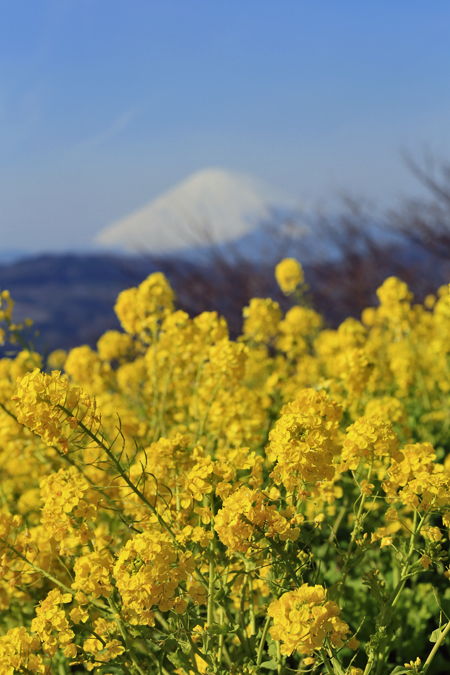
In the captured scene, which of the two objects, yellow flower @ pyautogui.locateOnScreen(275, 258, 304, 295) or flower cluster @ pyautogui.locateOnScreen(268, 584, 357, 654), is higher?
yellow flower @ pyautogui.locateOnScreen(275, 258, 304, 295)

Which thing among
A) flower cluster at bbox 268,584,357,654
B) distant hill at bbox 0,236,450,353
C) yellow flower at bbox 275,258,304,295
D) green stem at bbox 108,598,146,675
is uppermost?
distant hill at bbox 0,236,450,353

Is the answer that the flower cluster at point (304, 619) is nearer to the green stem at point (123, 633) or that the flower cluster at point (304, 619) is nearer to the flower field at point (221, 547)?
the flower field at point (221, 547)

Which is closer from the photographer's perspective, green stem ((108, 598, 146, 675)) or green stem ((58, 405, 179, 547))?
green stem ((58, 405, 179, 547))

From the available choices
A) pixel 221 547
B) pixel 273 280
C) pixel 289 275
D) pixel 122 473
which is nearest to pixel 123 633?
pixel 122 473

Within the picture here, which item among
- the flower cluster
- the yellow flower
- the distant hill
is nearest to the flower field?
the flower cluster

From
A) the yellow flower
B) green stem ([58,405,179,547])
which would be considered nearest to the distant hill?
the yellow flower

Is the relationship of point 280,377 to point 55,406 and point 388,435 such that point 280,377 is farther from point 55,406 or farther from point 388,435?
point 55,406

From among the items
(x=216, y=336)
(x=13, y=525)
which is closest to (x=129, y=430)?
(x=216, y=336)

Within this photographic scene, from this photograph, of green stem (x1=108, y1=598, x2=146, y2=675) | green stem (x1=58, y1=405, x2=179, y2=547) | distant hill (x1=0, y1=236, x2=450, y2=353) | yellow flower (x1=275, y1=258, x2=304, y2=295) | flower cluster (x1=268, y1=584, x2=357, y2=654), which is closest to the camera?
flower cluster (x1=268, y1=584, x2=357, y2=654)

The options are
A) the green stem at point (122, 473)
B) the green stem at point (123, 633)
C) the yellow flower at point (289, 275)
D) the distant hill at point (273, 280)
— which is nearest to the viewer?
the green stem at point (122, 473)

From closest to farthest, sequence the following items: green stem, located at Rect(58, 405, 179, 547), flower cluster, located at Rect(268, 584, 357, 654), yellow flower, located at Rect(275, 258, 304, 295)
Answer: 1. flower cluster, located at Rect(268, 584, 357, 654)
2. green stem, located at Rect(58, 405, 179, 547)
3. yellow flower, located at Rect(275, 258, 304, 295)

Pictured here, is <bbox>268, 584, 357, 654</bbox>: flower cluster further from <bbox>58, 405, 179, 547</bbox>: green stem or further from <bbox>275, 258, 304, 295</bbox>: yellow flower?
<bbox>275, 258, 304, 295</bbox>: yellow flower

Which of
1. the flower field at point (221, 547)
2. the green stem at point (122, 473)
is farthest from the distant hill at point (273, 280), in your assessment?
the green stem at point (122, 473)

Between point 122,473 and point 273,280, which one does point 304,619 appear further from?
point 273,280
